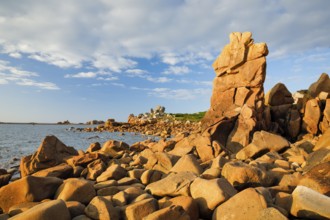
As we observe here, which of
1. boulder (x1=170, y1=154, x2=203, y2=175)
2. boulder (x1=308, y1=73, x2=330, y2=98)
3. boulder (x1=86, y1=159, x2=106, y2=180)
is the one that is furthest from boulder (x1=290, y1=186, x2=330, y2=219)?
boulder (x1=308, y1=73, x2=330, y2=98)

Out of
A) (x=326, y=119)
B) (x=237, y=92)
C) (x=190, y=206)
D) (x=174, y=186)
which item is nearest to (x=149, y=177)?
(x=174, y=186)

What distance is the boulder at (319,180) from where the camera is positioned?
24.1ft

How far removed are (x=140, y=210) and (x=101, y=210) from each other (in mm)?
817

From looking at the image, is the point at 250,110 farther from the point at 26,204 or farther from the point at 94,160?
the point at 26,204

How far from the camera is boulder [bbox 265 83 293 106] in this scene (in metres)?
24.5

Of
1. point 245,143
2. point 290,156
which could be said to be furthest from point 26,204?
point 245,143

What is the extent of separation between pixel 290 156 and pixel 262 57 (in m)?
10.5

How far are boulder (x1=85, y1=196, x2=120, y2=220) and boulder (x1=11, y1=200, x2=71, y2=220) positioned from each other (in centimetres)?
46

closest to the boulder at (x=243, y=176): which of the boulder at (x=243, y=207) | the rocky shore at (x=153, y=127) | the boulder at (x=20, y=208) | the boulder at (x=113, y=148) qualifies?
the boulder at (x=243, y=207)

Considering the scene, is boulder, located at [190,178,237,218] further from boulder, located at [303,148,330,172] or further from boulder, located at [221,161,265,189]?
boulder, located at [303,148,330,172]

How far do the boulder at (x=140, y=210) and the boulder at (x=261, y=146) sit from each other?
9.27 metres

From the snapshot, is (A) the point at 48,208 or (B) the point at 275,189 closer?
(A) the point at 48,208

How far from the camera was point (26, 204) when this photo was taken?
284 inches

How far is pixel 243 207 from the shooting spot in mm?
5812
